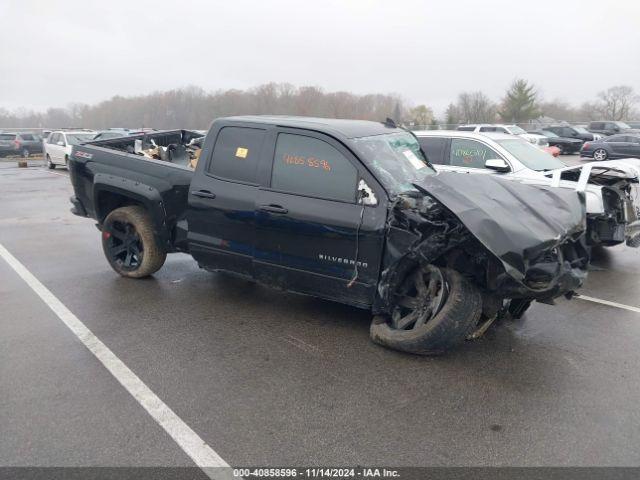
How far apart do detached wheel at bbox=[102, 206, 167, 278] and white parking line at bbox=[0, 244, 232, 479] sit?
2.93 ft

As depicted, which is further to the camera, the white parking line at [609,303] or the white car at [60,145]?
the white car at [60,145]

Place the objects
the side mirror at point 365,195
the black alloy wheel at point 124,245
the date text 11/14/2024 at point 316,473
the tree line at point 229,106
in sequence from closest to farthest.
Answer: the date text 11/14/2024 at point 316,473, the side mirror at point 365,195, the black alloy wheel at point 124,245, the tree line at point 229,106

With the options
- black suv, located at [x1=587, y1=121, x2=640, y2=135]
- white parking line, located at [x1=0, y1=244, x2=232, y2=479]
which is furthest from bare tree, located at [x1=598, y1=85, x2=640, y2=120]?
white parking line, located at [x1=0, y1=244, x2=232, y2=479]

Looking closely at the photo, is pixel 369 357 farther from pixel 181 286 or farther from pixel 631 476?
pixel 181 286

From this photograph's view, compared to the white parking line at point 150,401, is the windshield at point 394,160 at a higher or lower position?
higher

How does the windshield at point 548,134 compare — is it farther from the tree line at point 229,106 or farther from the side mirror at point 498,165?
the tree line at point 229,106

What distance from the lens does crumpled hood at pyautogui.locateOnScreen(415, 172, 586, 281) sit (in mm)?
3420

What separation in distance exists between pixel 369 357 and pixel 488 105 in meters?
69.0

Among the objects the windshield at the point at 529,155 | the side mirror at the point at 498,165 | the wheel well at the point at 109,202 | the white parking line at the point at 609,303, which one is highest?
the windshield at the point at 529,155

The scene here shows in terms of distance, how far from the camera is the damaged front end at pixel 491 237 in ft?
11.4

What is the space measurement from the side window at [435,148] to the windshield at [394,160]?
3103mm

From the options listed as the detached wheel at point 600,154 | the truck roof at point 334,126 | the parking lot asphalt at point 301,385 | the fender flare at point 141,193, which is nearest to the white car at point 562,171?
the parking lot asphalt at point 301,385

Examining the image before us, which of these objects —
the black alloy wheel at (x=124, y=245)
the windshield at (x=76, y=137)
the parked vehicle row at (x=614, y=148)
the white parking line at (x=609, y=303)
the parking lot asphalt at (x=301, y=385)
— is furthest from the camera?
the parked vehicle row at (x=614, y=148)

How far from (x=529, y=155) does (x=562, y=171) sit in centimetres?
132
